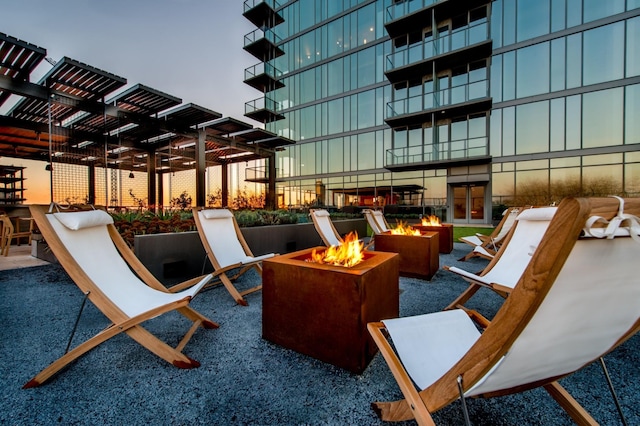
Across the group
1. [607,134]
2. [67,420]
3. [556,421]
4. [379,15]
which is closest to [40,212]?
[67,420]

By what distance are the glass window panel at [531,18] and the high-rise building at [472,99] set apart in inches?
1.9

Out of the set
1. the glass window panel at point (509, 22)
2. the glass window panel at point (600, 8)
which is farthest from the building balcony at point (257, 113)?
the glass window panel at point (600, 8)

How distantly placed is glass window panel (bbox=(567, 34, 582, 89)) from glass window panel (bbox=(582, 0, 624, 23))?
0.85 metres

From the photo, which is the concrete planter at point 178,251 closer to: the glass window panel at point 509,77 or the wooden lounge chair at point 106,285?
the wooden lounge chair at point 106,285

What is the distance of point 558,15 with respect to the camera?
12.5m

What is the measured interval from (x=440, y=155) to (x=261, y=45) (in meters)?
12.5

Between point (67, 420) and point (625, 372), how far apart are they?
129 inches

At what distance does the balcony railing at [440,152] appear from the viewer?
1361 centimetres

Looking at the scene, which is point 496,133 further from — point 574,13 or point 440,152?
point 574,13

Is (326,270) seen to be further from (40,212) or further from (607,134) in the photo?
(607,134)

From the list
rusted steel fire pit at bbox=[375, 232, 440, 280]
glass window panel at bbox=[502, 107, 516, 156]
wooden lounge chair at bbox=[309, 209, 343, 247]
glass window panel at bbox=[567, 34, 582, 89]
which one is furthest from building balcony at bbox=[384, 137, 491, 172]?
rusted steel fire pit at bbox=[375, 232, 440, 280]

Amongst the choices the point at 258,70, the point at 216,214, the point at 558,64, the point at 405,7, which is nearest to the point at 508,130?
the point at 558,64

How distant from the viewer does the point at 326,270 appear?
178 cm

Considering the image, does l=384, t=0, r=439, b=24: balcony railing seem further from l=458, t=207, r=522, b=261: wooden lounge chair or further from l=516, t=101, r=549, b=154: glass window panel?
l=458, t=207, r=522, b=261: wooden lounge chair
